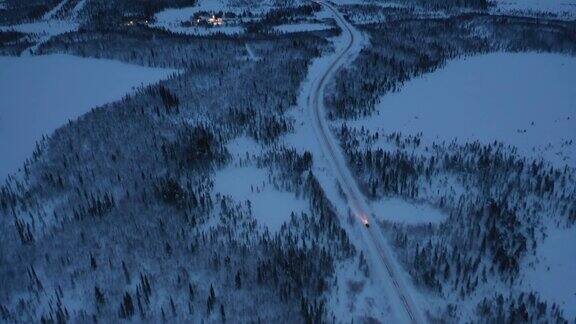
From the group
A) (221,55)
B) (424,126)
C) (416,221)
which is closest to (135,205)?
(416,221)

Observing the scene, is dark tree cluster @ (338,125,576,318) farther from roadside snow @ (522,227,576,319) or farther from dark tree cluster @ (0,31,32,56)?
dark tree cluster @ (0,31,32,56)

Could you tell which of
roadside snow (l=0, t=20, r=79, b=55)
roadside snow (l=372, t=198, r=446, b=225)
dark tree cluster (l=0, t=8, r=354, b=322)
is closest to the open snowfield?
dark tree cluster (l=0, t=8, r=354, b=322)

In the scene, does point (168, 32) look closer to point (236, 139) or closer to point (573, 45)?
point (236, 139)

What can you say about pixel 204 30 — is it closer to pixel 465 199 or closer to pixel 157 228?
pixel 157 228

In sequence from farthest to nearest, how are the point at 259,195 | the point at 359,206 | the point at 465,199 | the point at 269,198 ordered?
1. the point at 259,195
2. the point at 269,198
3. the point at 465,199
4. the point at 359,206

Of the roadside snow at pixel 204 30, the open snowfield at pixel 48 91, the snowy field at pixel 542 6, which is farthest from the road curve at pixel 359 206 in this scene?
the snowy field at pixel 542 6

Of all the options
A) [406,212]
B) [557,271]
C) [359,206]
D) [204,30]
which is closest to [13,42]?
[204,30]
